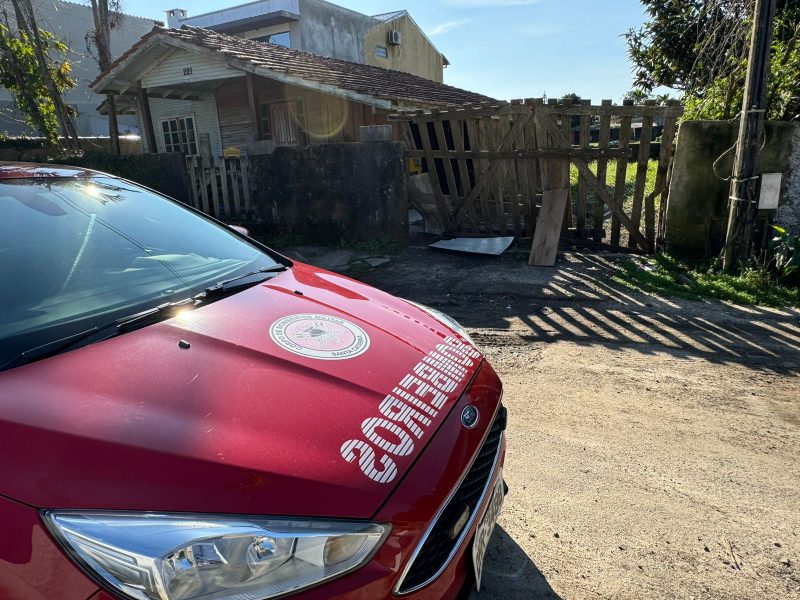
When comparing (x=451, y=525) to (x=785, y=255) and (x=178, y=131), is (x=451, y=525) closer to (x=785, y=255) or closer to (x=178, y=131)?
(x=785, y=255)

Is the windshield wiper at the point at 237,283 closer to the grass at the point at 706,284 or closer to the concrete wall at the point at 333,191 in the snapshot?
the grass at the point at 706,284

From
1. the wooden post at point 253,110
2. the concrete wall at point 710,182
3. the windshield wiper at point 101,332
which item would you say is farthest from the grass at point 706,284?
the wooden post at point 253,110

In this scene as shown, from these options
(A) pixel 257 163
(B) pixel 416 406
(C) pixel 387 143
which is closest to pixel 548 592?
(B) pixel 416 406

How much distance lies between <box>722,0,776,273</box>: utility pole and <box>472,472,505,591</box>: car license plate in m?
5.14

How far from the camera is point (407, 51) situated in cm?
2622

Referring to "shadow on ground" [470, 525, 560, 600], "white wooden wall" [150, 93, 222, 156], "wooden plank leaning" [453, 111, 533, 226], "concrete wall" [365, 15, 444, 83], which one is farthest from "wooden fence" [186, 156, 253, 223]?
"concrete wall" [365, 15, 444, 83]

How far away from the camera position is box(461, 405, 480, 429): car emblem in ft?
5.65

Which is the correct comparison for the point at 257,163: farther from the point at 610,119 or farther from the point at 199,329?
the point at 199,329

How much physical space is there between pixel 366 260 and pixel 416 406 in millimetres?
5717

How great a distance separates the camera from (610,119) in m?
6.45

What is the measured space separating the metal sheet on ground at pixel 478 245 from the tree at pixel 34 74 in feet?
38.2

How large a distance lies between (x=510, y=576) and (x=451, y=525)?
818 mm

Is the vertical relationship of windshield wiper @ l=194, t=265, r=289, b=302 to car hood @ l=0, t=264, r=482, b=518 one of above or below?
above

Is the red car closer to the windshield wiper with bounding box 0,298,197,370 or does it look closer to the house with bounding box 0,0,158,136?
the windshield wiper with bounding box 0,298,197,370
